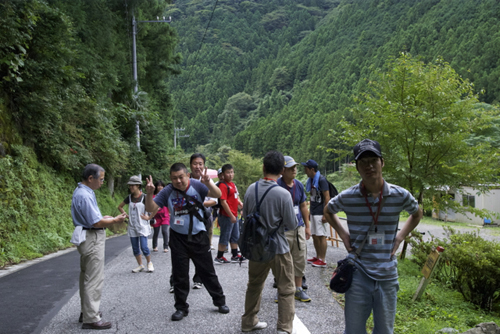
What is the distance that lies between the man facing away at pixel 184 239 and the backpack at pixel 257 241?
0.80 metres

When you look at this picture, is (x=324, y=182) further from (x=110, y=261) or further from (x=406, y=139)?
(x=110, y=261)

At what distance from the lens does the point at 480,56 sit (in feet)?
259

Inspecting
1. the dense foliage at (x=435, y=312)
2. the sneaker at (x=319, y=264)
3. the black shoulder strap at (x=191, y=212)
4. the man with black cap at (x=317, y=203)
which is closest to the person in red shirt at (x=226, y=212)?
the man with black cap at (x=317, y=203)

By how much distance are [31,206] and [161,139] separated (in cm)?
1813

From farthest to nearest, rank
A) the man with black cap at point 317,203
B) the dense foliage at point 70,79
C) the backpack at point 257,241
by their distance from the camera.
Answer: the dense foliage at point 70,79
the man with black cap at point 317,203
the backpack at point 257,241

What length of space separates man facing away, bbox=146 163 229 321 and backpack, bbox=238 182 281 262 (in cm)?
80

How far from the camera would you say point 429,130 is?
8.53 meters

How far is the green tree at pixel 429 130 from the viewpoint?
844 centimetres

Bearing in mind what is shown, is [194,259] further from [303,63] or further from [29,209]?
[303,63]

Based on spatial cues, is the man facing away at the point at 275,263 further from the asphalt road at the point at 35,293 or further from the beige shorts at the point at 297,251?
the asphalt road at the point at 35,293

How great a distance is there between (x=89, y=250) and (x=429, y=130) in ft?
24.0

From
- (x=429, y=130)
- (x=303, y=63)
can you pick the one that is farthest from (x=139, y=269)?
(x=303, y=63)

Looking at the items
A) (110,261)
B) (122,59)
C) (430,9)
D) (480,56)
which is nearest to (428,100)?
(110,261)

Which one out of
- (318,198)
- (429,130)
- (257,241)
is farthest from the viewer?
(429,130)
